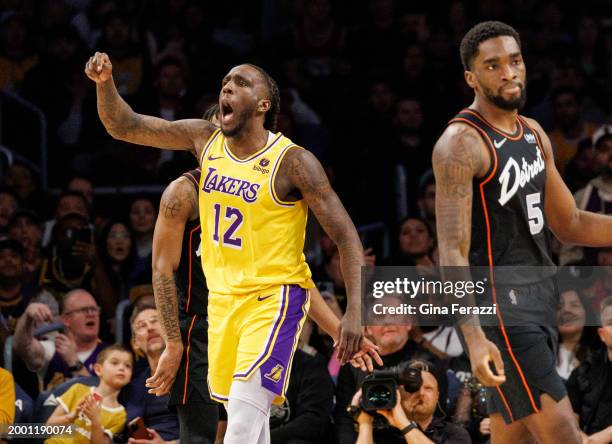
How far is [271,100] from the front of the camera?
213 inches

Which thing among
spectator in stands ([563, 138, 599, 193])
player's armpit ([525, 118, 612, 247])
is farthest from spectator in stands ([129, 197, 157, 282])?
player's armpit ([525, 118, 612, 247])

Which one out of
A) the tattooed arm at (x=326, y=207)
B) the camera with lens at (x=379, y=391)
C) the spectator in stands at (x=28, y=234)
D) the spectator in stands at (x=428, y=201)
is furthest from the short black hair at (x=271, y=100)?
the spectator in stands at (x=28, y=234)

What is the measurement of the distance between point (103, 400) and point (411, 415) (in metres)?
1.87

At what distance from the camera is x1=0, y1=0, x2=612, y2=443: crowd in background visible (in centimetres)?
719

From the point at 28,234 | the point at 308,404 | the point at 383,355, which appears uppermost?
the point at 28,234

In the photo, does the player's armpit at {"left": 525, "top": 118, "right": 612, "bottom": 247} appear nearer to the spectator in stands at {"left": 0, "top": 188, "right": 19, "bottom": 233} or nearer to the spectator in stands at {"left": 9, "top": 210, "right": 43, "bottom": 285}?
the spectator in stands at {"left": 9, "top": 210, "right": 43, "bottom": 285}

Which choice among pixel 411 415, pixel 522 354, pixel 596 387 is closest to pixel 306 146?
pixel 411 415

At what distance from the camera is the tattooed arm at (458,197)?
4.58 m

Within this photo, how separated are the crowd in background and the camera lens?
308 millimetres

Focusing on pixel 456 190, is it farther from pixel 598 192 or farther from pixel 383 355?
pixel 598 192

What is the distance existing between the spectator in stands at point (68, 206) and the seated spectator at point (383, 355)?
2882 millimetres

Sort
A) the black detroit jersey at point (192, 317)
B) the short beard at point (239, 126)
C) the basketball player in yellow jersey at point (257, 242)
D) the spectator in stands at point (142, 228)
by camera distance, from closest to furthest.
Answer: the basketball player in yellow jersey at point (257, 242) → the short beard at point (239, 126) → the black detroit jersey at point (192, 317) → the spectator in stands at point (142, 228)

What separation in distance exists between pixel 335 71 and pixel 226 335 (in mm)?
5881

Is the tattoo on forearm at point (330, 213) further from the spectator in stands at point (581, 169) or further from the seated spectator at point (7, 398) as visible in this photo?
the spectator in stands at point (581, 169)
